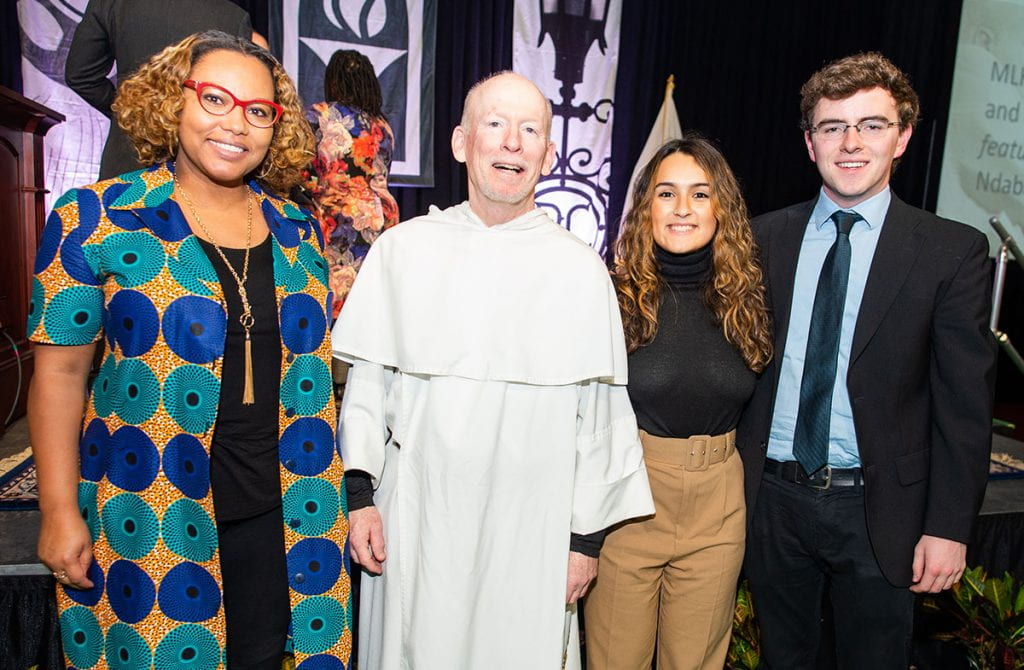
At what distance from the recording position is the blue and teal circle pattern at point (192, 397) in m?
1.29

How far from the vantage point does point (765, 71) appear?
6.73 metres

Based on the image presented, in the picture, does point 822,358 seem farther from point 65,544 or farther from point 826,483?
point 65,544

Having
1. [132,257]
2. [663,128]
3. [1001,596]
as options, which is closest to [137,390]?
[132,257]

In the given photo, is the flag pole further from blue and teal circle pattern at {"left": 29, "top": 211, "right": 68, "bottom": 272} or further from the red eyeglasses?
blue and teal circle pattern at {"left": 29, "top": 211, "right": 68, "bottom": 272}

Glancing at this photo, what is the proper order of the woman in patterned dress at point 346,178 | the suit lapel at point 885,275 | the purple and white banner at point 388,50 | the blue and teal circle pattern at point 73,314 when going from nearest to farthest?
the blue and teal circle pattern at point 73,314 < the suit lapel at point 885,275 < the woman in patterned dress at point 346,178 < the purple and white banner at point 388,50

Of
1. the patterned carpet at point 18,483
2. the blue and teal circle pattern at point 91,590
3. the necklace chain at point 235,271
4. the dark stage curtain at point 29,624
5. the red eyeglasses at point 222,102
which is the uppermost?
the red eyeglasses at point 222,102

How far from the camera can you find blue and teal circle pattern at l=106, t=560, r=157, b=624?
1320 mm

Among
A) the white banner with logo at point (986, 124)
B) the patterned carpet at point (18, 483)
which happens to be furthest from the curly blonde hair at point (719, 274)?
the white banner with logo at point (986, 124)

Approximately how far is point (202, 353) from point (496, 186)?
27.2 inches

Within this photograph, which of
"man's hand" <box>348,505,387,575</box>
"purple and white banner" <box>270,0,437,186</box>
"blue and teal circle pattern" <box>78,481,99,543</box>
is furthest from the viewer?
"purple and white banner" <box>270,0,437,186</box>

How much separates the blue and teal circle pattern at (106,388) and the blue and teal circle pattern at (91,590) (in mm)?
278

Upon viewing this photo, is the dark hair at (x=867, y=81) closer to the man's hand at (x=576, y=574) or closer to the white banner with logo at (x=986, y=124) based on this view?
the man's hand at (x=576, y=574)

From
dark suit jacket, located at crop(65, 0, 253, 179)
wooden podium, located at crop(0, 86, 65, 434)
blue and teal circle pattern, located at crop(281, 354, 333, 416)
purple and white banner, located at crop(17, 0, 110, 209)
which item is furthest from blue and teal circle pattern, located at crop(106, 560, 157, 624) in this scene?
purple and white banner, located at crop(17, 0, 110, 209)

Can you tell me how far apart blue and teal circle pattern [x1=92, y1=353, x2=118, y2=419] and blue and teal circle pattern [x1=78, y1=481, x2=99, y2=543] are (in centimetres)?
13
